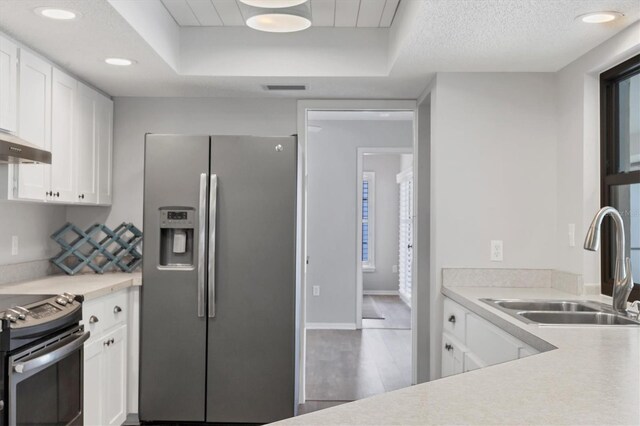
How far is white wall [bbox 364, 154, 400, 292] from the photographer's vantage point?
31.6ft

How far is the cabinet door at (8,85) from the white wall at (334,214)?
416 centimetres

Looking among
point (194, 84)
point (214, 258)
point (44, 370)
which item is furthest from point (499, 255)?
point (44, 370)

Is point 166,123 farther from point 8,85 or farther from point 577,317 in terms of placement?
point 577,317

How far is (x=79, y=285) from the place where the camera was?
313 centimetres

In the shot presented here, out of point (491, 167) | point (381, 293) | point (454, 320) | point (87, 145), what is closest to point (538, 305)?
point (454, 320)

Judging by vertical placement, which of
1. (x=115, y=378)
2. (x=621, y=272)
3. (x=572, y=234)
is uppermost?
(x=572, y=234)

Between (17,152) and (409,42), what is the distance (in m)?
1.89

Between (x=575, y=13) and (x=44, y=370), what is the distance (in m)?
2.68

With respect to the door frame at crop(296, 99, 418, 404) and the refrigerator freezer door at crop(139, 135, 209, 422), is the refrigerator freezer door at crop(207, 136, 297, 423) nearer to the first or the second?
the refrigerator freezer door at crop(139, 135, 209, 422)

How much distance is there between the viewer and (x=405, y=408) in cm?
107

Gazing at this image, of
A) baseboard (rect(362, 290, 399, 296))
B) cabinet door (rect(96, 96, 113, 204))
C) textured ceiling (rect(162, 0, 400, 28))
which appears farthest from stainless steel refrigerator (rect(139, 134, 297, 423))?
baseboard (rect(362, 290, 399, 296))

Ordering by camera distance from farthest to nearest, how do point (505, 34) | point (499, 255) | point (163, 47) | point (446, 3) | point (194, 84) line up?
point (194, 84) < point (499, 255) < point (163, 47) < point (505, 34) < point (446, 3)

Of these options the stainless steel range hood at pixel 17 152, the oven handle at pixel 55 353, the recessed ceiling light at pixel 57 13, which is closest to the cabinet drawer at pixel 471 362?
the oven handle at pixel 55 353

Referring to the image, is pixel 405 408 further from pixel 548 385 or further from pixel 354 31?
pixel 354 31
